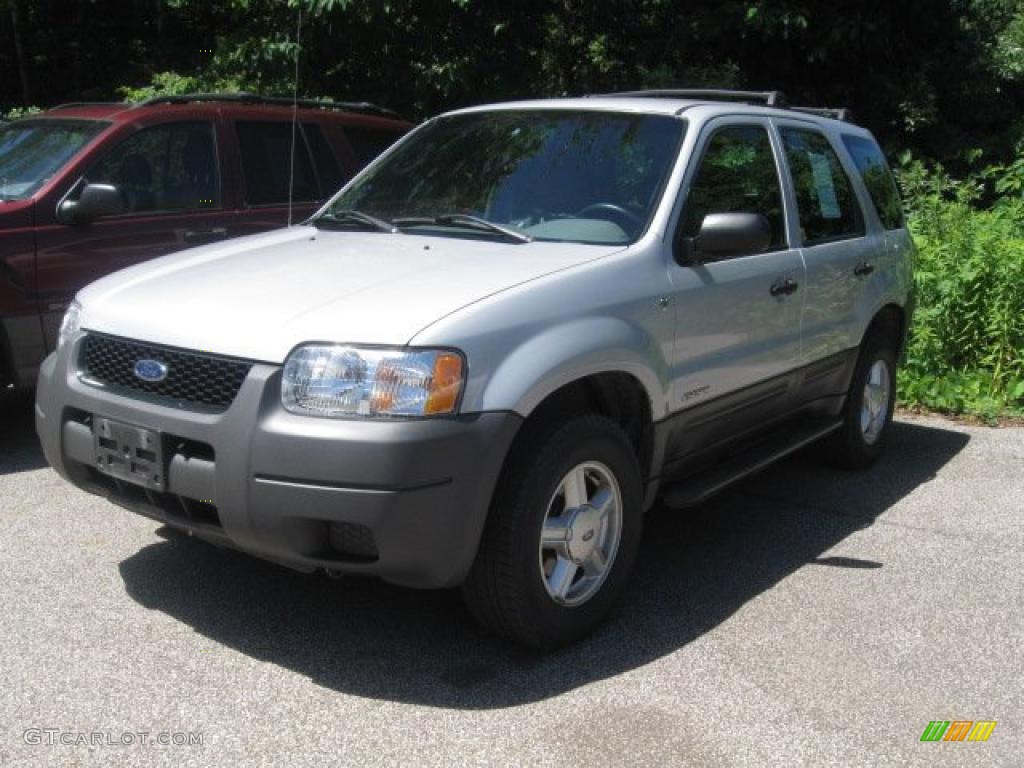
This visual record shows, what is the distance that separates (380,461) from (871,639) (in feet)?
6.26

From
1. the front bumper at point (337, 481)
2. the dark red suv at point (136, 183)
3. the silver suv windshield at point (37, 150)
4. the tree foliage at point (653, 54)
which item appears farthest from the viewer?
the tree foliage at point (653, 54)

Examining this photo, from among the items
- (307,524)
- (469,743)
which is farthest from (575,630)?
(307,524)

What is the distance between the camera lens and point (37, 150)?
6.33 meters

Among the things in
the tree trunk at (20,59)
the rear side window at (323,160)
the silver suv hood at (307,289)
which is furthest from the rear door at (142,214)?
the tree trunk at (20,59)

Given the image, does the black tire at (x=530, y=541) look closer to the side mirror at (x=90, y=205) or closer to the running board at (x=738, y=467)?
the running board at (x=738, y=467)

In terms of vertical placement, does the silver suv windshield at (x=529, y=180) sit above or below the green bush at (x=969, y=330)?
above

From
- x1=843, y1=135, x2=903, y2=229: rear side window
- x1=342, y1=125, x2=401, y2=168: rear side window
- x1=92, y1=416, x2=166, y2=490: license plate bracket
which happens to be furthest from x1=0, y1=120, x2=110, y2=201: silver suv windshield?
x1=843, y1=135, x2=903, y2=229: rear side window

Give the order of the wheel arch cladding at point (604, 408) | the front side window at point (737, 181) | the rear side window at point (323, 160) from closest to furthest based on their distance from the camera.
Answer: the wheel arch cladding at point (604, 408), the front side window at point (737, 181), the rear side window at point (323, 160)

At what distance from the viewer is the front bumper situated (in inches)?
126

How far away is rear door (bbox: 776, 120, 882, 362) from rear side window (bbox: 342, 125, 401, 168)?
10.2 feet

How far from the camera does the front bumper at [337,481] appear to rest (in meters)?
3.19

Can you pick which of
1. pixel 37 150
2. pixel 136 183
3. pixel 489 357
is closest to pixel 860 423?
pixel 489 357

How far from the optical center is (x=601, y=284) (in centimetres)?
381

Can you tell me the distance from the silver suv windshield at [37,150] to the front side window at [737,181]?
3503mm
